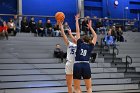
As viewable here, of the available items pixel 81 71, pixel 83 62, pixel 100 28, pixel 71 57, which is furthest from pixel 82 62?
pixel 100 28

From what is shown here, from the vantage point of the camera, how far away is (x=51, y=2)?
2386cm

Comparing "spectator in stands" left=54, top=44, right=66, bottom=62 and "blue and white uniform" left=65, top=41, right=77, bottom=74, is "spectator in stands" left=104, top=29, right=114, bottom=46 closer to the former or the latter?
"spectator in stands" left=54, top=44, right=66, bottom=62

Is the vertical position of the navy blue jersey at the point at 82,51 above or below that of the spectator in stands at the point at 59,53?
above

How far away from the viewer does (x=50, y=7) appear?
23797mm

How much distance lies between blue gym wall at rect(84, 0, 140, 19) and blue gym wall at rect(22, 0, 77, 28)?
1191 millimetres

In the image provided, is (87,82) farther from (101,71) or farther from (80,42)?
(101,71)

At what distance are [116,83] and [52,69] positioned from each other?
2940 mm

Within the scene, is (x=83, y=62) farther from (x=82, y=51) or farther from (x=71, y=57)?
(x=71, y=57)

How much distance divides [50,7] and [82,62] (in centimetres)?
1513

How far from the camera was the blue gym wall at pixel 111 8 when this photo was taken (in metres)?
25.3

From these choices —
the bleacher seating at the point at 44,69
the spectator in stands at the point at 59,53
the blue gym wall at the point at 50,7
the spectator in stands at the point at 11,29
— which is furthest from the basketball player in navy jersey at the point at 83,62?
the blue gym wall at the point at 50,7

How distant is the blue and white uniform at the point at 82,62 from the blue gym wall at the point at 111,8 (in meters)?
16.0

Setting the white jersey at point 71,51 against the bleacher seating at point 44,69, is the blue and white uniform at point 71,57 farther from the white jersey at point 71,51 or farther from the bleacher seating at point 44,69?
the bleacher seating at point 44,69

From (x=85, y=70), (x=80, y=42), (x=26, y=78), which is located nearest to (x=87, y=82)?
(x=85, y=70)
